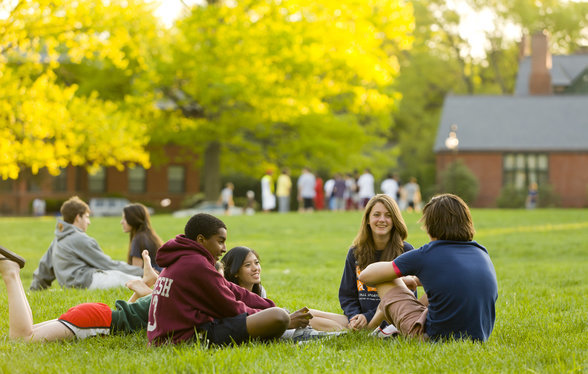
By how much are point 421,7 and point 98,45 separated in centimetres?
3957

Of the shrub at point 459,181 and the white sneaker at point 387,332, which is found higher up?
the shrub at point 459,181

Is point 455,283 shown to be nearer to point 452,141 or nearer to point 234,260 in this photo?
point 234,260

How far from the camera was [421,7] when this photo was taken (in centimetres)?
5850

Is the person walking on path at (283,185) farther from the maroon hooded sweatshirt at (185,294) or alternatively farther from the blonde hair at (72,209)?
the maroon hooded sweatshirt at (185,294)

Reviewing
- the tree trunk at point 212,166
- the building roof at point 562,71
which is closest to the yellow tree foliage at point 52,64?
the tree trunk at point 212,166

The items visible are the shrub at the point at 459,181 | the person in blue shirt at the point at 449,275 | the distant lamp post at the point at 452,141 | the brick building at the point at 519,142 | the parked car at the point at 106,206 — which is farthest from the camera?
the brick building at the point at 519,142

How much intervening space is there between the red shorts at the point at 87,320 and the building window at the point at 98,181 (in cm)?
4055

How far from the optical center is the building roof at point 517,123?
42625mm

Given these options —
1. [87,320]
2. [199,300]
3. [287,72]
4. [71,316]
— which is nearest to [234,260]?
[199,300]

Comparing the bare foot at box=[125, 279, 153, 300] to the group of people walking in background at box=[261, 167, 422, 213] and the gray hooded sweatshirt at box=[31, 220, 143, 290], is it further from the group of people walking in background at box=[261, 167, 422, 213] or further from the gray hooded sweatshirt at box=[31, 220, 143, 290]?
the group of people walking in background at box=[261, 167, 422, 213]

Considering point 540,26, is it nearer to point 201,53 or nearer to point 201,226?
point 201,53

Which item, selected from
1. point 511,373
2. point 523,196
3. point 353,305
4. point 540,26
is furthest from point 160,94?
point 540,26

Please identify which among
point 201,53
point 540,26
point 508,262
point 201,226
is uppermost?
point 540,26

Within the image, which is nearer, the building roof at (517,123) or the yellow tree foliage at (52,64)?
the yellow tree foliage at (52,64)
